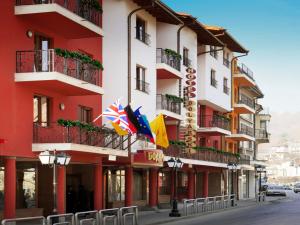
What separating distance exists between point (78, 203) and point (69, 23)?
36.0ft

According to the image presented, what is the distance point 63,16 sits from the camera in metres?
26.6

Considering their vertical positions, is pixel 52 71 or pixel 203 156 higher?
pixel 52 71

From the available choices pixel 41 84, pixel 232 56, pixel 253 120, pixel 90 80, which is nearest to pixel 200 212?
pixel 90 80

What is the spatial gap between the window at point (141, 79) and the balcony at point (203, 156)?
4.79m

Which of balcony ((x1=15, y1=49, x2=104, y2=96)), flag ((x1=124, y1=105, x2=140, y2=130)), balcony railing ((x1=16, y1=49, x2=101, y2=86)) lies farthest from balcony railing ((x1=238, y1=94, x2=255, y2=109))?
balcony railing ((x1=16, y1=49, x2=101, y2=86))

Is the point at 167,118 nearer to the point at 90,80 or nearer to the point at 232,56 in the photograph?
the point at 90,80

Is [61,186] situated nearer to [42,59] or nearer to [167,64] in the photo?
[42,59]

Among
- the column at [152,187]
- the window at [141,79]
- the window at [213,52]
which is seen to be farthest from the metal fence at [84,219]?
the window at [213,52]

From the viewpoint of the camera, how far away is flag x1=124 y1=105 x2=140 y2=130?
95.1 ft

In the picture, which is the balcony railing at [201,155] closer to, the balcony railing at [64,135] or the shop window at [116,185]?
the shop window at [116,185]

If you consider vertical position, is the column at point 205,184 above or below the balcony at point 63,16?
below

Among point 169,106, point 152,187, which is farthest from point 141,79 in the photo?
point 152,187

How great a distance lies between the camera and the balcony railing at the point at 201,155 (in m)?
42.2

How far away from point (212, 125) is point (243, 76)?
33.9ft
